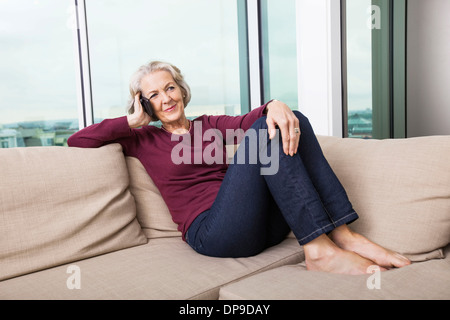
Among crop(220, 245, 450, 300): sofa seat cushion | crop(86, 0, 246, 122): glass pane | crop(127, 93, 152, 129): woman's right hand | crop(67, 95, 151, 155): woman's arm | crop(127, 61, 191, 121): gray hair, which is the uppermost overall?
crop(86, 0, 246, 122): glass pane

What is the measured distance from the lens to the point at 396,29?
3.24 metres

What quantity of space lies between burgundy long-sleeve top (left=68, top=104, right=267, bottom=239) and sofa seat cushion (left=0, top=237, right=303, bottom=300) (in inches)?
6.7

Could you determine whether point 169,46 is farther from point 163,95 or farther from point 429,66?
point 429,66

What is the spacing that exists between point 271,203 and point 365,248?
311 mm

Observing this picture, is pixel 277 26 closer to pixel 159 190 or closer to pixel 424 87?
pixel 424 87

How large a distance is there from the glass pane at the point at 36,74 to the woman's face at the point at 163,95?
3.02 feet

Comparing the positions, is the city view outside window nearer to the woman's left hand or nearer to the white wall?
the woman's left hand

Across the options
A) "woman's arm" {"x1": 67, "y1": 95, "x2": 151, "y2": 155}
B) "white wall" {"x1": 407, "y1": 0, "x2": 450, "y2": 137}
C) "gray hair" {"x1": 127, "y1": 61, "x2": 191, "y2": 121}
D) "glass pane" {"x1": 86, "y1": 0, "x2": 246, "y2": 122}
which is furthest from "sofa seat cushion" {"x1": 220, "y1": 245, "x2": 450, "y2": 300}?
"white wall" {"x1": 407, "y1": 0, "x2": 450, "y2": 137}

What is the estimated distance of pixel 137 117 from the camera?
1.53m

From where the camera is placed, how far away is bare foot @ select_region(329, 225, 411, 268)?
114 cm

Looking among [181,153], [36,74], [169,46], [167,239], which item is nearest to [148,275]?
[167,239]

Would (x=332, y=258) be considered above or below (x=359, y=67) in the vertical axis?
below

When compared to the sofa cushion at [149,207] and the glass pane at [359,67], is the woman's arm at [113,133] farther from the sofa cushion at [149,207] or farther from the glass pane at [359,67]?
the glass pane at [359,67]
